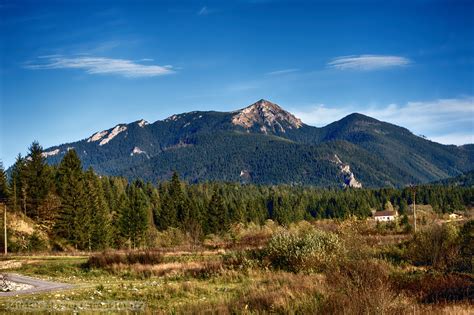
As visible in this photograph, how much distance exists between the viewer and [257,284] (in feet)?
64.1

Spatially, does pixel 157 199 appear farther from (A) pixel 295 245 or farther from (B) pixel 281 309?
(B) pixel 281 309

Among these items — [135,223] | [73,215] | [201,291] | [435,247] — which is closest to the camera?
[201,291]

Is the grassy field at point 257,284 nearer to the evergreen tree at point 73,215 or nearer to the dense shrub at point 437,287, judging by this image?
the dense shrub at point 437,287

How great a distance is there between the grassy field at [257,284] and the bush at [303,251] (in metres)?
0.07

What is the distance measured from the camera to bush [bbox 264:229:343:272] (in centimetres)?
2412

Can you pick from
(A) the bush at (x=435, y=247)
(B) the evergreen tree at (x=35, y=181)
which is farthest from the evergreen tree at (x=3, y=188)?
(A) the bush at (x=435, y=247)

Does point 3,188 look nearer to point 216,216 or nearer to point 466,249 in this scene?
point 216,216

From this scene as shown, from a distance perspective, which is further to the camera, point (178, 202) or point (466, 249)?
point (178, 202)

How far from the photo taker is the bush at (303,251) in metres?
24.1

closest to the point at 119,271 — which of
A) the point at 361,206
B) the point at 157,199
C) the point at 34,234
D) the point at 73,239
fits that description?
the point at 34,234

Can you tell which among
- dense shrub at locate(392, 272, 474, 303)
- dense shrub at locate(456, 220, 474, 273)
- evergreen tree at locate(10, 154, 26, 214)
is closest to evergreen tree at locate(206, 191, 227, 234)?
evergreen tree at locate(10, 154, 26, 214)

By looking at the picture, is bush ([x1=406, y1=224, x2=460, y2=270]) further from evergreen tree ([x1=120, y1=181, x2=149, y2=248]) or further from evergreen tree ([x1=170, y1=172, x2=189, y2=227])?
evergreen tree ([x1=170, y1=172, x2=189, y2=227])

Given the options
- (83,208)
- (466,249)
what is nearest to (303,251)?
(466,249)

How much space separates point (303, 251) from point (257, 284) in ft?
18.8
